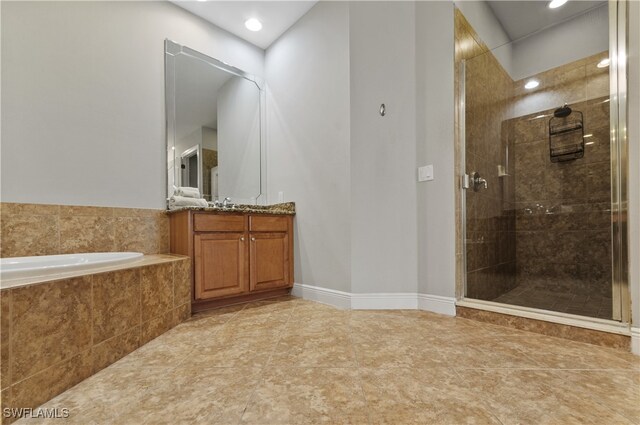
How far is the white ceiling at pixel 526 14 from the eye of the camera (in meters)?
2.46

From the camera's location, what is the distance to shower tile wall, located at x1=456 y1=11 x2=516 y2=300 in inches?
82.6

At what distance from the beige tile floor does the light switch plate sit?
108cm

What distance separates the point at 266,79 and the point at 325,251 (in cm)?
211

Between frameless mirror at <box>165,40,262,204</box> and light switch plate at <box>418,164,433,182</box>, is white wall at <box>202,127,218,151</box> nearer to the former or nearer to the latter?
frameless mirror at <box>165,40,262,204</box>

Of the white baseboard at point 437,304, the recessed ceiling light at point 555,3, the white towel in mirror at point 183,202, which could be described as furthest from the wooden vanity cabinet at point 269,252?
the recessed ceiling light at point 555,3

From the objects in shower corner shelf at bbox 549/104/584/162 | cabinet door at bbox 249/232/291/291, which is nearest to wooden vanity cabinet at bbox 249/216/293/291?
cabinet door at bbox 249/232/291/291

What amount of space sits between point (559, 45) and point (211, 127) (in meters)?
3.31

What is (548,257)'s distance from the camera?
8.48 ft

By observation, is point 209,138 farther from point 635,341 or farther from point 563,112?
point 563,112

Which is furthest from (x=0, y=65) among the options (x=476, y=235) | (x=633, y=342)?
(x=633, y=342)

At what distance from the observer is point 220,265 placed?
2145 mm

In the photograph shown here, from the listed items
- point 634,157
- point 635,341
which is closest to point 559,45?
point 634,157

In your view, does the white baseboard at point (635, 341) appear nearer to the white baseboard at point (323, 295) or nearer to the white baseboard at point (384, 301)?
the white baseboard at point (384, 301)

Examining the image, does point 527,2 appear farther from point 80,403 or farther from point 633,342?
point 80,403
